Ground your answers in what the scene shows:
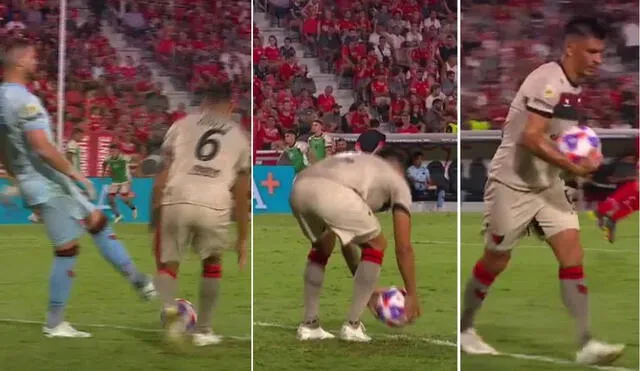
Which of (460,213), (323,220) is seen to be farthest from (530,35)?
(323,220)

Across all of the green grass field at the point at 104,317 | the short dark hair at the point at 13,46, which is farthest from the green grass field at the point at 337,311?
the short dark hair at the point at 13,46

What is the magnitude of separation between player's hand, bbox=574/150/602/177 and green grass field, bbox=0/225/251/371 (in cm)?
120

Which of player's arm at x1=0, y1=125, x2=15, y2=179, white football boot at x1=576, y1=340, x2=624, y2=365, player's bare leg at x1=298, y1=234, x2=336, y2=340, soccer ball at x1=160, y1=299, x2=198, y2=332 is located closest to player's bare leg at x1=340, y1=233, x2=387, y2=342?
player's bare leg at x1=298, y1=234, x2=336, y2=340

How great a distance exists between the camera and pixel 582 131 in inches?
120

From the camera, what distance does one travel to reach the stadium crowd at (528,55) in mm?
3166

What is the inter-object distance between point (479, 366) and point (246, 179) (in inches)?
37.8

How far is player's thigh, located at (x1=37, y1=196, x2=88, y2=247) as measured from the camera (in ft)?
11.7

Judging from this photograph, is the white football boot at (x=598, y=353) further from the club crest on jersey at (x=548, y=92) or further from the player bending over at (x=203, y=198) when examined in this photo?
the player bending over at (x=203, y=198)

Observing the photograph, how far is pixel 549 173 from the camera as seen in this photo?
3.14 metres

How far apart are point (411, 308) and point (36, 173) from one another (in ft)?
4.20

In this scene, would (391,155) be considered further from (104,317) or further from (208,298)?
(104,317)

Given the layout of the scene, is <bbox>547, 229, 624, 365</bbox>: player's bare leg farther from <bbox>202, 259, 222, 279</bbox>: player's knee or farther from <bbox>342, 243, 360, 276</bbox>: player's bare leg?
<bbox>202, 259, 222, 279</bbox>: player's knee

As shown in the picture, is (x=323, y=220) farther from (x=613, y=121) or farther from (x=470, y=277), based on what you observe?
(x=613, y=121)

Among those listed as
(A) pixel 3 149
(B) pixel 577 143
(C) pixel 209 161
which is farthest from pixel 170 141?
(B) pixel 577 143
